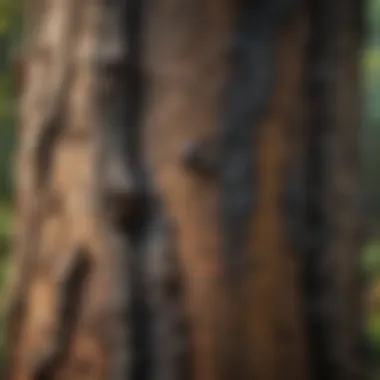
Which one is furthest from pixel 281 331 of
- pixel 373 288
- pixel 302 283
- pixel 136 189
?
pixel 373 288

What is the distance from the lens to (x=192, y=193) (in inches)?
36.9

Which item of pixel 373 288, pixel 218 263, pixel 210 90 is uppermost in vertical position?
pixel 210 90

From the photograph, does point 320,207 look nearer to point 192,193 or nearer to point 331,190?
point 331,190

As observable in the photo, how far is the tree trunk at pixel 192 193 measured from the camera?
3.06ft

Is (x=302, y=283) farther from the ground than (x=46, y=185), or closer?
closer

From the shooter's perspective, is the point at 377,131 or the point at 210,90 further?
the point at 377,131

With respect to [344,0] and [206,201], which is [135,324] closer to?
[206,201]

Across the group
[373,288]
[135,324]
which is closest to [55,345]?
[135,324]

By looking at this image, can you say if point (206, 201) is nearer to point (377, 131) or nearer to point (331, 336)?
point (331, 336)

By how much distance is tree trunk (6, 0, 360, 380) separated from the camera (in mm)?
934

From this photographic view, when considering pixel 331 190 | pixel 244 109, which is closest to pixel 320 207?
pixel 331 190

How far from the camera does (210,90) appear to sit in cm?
94

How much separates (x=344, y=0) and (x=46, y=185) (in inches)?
14.6

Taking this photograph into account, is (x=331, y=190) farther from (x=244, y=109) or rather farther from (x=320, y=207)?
(x=244, y=109)
